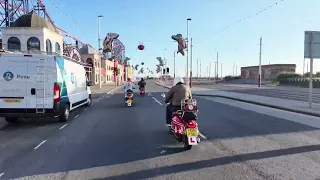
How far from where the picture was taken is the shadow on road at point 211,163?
5117 mm

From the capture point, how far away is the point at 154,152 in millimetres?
6594

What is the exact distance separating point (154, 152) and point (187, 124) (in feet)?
3.43

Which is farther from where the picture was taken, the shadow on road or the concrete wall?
the concrete wall

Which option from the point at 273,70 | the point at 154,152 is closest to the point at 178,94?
the point at 154,152

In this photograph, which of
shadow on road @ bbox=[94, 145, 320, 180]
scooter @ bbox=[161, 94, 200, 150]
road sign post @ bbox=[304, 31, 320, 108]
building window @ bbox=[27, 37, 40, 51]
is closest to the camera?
shadow on road @ bbox=[94, 145, 320, 180]

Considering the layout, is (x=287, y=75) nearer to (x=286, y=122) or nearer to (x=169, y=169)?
(x=286, y=122)

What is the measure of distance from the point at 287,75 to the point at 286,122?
5587 cm

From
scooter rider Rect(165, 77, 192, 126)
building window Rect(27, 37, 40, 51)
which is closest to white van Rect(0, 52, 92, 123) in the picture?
scooter rider Rect(165, 77, 192, 126)

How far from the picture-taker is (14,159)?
6.15 m

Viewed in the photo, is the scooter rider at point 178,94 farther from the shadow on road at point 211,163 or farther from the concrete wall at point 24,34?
the concrete wall at point 24,34

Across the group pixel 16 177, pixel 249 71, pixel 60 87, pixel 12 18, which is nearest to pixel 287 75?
pixel 249 71

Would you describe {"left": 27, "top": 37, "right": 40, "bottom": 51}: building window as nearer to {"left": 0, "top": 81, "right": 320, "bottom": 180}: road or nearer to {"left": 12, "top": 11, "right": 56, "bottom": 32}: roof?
{"left": 12, "top": 11, "right": 56, "bottom": 32}: roof

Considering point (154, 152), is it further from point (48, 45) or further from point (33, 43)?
point (48, 45)

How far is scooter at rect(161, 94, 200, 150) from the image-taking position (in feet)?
22.3
